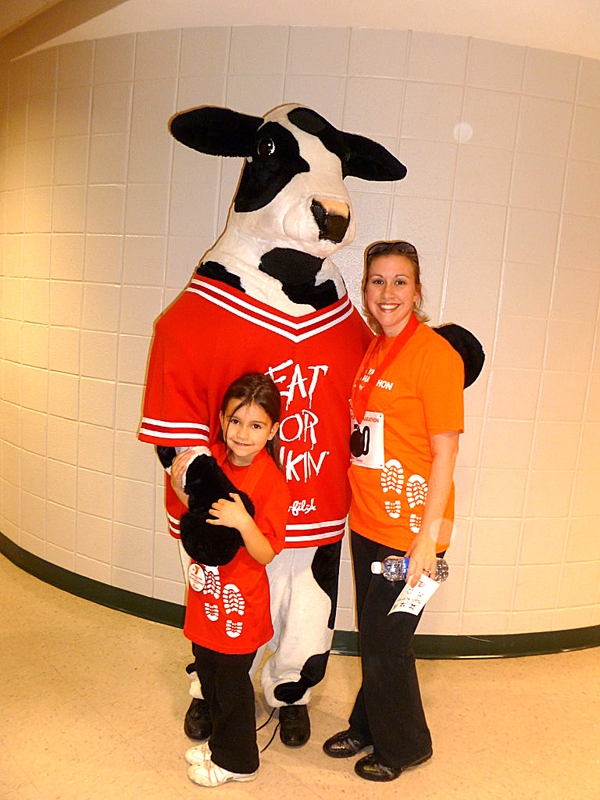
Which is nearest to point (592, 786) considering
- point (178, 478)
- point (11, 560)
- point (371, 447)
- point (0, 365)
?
point (371, 447)

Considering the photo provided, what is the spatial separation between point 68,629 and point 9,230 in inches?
67.0

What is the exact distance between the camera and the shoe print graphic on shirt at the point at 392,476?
152cm

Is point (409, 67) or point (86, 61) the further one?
point (86, 61)

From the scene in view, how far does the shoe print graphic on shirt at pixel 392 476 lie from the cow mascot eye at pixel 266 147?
86cm

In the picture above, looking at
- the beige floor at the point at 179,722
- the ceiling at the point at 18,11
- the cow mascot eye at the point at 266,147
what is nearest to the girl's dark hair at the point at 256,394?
the cow mascot eye at the point at 266,147

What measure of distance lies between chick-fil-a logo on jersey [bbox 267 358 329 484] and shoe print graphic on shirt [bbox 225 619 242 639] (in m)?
0.32

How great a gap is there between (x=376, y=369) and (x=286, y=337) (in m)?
0.25

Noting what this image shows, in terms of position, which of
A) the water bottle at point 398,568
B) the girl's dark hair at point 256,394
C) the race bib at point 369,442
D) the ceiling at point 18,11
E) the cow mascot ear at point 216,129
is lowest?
the water bottle at point 398,568

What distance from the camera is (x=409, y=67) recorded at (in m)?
2.07

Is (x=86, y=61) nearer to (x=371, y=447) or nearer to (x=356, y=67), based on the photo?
(x=356, y=67)

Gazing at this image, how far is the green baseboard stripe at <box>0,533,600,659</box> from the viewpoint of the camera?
7.65 feet

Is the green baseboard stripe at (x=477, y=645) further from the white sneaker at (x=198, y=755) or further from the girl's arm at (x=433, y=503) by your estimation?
the girl's arm at (x=433, y=503)

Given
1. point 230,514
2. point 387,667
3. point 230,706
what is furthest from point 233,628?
point 387,667

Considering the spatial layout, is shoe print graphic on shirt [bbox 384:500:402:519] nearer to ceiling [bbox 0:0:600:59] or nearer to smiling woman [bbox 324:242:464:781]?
smiling woman [bbox 324:242:464:781]
